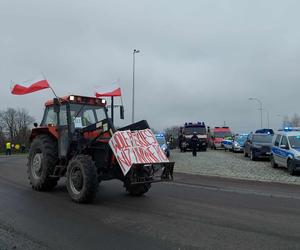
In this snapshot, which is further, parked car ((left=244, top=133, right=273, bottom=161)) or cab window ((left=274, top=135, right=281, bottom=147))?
parked car ((left=244, top=133, right=273, bottom=161))

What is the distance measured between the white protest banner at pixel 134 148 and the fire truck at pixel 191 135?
84.0ft

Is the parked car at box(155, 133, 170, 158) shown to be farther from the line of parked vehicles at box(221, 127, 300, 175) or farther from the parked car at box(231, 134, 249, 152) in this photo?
the parked car at box(231, 134, 249, 152)

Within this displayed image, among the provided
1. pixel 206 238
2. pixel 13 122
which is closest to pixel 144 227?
pixel 206 238

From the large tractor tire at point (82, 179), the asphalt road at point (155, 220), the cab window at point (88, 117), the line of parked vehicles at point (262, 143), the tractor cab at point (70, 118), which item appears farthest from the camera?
the line of parked vehicles at point (262, 143)

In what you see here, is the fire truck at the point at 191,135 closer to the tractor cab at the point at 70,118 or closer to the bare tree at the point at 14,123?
the tractor cab at the point at 70,118

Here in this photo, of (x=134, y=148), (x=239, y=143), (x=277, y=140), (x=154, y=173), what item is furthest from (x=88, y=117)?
(x=239, y=143)

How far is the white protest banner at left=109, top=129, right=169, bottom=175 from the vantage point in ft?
29.6

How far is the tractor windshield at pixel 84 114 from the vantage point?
10.7 meters

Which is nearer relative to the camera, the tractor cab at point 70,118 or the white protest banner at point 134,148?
the white protest banner at point 134,148

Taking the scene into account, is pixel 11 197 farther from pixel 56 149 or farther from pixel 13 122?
pixel 13 122

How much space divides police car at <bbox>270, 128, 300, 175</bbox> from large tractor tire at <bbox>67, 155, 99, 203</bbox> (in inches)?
378

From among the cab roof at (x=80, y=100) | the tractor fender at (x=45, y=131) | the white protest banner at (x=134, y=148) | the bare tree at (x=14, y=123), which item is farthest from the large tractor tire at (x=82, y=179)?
the bare tree at (x=14, y=123)

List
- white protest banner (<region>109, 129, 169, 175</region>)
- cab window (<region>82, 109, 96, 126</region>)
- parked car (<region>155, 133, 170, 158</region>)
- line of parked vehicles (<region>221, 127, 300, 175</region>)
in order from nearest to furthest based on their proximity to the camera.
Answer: white protest banner (<region>109, 129, 169, 175</region>)
cab window (<region>82, 109, 96, 126</region>)
line of parked vehicles (<region>221, 127, 300, 175</region>)
parked car (<region>155, 133, 170, 158</region>)

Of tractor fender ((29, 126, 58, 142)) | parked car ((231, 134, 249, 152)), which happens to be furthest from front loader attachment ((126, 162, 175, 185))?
parked car ((231, 134, 249, 152))
